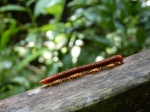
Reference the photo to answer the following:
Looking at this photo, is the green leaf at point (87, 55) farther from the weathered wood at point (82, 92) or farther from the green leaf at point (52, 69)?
the weathered wood at point (82, 92)

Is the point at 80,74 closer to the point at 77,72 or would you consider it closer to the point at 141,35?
the point at 77,72

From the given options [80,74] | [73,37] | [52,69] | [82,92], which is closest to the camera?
[82,92]

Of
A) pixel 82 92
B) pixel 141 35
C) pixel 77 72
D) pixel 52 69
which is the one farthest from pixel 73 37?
pixel 82 92

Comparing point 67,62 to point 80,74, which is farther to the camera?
point 67,62

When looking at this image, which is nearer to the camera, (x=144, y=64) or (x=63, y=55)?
Result: (x=144, y=64)

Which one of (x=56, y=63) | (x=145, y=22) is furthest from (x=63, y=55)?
(x=145, y=22)

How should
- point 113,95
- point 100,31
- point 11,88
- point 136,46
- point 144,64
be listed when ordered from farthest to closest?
1. point 100,31
2. point 136,46
3. point 11,88
4. point 144,64
5. point 113,95

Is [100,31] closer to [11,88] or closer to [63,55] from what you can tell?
[63,55]

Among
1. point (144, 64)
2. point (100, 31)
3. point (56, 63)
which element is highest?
point (144, 64)
